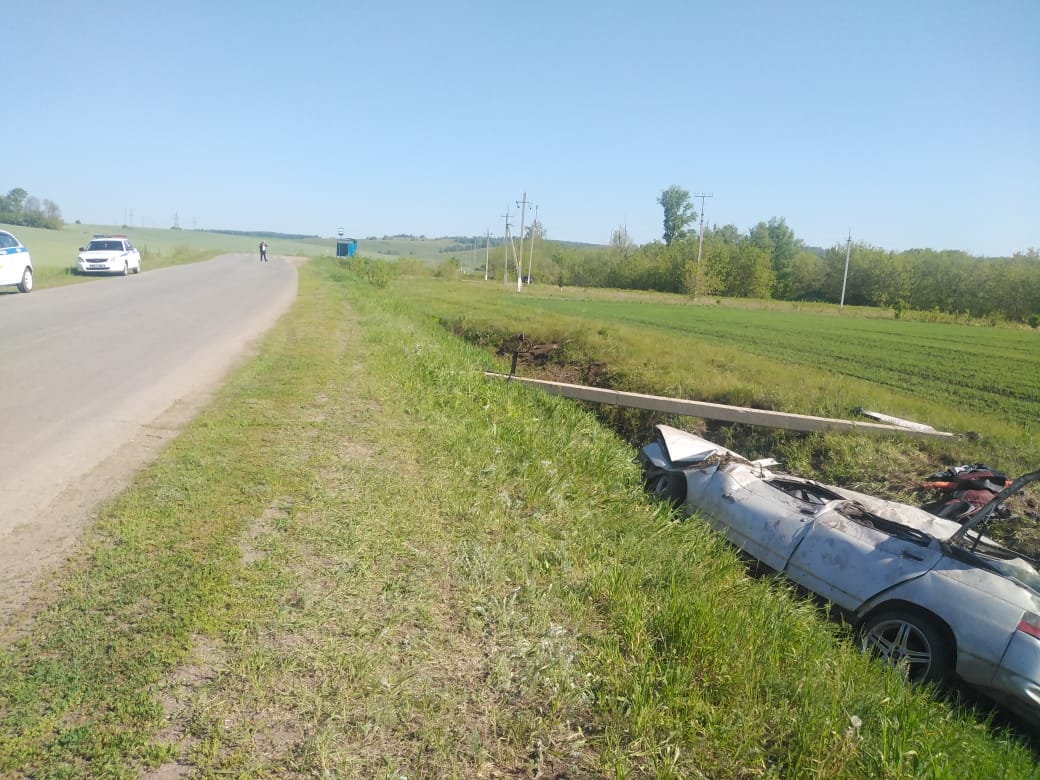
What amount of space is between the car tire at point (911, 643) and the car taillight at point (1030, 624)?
0.43 metres

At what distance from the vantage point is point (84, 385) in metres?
8.66

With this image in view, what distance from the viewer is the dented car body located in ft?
14.0

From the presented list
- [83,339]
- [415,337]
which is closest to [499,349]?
[415,337]

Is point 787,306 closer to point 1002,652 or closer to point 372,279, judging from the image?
point 372,279

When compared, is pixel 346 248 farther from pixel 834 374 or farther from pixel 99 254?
pixel 834 374

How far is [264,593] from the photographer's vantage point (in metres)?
3.59

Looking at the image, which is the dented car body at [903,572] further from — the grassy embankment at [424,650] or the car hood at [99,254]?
the car hood at [99,254]

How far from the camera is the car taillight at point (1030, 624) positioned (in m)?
4.18

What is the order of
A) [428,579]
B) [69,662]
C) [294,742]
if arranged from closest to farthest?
[294,742] < [69,662] < [428,579]

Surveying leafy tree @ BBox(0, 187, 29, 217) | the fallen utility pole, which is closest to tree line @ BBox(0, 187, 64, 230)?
leafy tree @ BBox(0, 187, 29, 217)

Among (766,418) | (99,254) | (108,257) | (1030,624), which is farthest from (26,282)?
(1030,624)

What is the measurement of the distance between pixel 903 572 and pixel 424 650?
3556 mm

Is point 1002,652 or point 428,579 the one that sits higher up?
point 428,579

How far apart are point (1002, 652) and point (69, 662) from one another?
5046 mm
